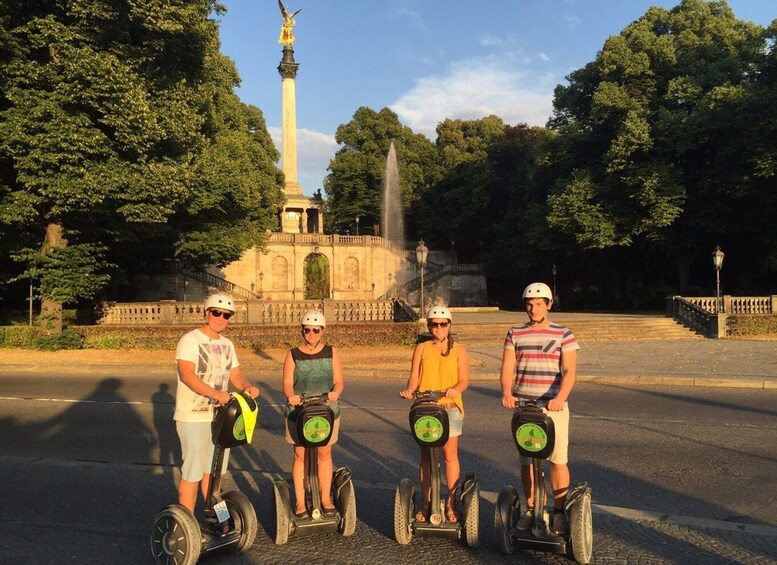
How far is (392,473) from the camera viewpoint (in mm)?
6734

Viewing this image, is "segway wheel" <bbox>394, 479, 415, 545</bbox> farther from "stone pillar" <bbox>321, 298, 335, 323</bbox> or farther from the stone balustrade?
the stone balustrade

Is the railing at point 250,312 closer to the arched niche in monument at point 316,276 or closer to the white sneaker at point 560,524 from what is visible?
the white sneaker at point 560,524

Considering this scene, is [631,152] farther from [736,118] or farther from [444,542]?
[444,542]

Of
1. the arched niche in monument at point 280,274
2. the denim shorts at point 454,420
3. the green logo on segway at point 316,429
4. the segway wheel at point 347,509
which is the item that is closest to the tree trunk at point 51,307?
the segway wheel at point 347,509

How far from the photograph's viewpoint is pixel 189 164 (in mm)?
21734

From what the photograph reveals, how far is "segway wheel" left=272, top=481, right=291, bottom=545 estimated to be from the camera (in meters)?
4.59

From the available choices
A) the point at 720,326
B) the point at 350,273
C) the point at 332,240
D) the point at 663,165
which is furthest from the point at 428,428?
the point at 350,273

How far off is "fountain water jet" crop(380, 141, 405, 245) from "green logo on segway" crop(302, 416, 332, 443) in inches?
2217

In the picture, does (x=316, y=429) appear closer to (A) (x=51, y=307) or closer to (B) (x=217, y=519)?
(B) (x=217, y=519)

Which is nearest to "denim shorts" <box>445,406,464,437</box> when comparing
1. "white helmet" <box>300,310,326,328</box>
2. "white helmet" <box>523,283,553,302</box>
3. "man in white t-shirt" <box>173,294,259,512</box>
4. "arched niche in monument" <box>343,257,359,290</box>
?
"white helmet" <box>523,283,553,302</box>

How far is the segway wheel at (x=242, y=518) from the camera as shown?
14.6 ft

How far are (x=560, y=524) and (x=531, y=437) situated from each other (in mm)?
710

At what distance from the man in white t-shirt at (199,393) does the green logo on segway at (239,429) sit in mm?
182

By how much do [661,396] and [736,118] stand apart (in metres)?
24.8
